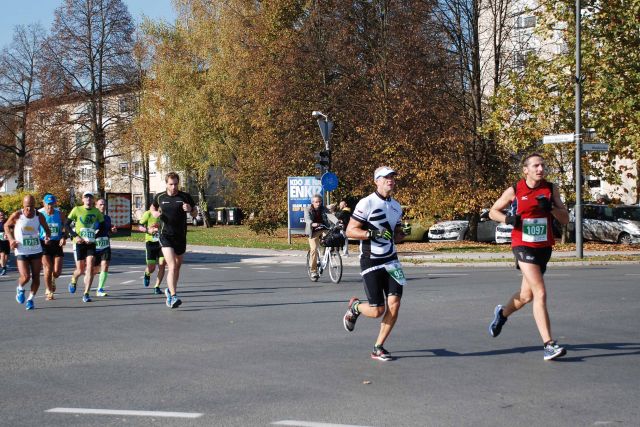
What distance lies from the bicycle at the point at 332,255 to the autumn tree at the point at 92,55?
41089 mm

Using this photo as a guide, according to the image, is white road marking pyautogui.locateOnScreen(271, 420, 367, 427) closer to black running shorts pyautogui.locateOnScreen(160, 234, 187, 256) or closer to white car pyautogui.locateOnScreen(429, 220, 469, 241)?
black running shorts pyautogui.locateOnScreen(160, 234, 187, 256)

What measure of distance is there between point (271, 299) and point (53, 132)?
45.5 metres

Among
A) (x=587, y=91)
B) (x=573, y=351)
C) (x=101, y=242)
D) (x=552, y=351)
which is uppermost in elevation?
(x=587, y=91)

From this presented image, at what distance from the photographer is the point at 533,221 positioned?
8.74 metres

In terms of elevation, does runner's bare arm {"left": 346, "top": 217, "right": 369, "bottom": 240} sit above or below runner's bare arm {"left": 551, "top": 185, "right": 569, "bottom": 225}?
below

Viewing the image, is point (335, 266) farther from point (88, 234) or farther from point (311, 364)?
point (311, 364)

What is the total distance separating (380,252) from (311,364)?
1.26 metres

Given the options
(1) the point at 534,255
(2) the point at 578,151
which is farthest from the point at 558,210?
(2) the point at 578,151

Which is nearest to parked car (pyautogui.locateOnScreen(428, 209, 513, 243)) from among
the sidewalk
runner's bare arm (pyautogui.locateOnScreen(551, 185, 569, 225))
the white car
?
the white car

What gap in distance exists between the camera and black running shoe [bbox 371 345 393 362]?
8.48 meters

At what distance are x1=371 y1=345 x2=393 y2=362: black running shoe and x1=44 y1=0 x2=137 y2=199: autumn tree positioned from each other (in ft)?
168

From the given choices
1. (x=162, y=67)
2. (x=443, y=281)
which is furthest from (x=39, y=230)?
(x=162, y=67)

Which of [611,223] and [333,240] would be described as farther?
[611,223]

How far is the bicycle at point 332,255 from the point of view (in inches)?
692
